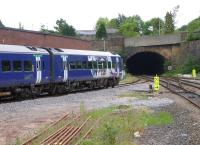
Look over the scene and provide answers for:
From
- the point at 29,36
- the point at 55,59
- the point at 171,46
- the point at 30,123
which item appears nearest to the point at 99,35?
the point at 171,46

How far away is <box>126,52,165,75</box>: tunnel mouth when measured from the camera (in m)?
93.6

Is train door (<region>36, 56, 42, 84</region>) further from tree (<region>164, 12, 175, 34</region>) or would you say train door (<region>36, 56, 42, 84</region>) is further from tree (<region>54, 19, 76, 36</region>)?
tree (<region>164, 12, 175, 34</region>)

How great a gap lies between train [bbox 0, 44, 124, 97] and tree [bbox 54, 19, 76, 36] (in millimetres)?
60737

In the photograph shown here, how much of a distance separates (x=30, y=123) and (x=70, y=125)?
1.60m

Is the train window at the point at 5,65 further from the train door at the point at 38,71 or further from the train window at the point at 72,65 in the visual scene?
the train window at the point at 72,65

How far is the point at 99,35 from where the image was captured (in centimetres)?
11500

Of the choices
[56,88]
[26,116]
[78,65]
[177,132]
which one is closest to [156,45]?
[78,65]

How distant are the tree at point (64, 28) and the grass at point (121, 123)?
267 ft

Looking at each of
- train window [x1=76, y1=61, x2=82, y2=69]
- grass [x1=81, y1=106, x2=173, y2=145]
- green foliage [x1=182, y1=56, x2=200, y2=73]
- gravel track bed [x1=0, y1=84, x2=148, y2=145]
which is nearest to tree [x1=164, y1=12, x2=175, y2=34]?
green foliage [x1=182, y1=56, x2=200, y2=73]

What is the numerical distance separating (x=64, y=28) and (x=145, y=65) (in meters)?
17.5

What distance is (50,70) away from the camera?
104 feet

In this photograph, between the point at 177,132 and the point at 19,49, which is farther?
the point at 19,49

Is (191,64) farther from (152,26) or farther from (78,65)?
(152,26)

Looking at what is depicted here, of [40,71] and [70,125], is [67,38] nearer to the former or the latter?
[40,71]
